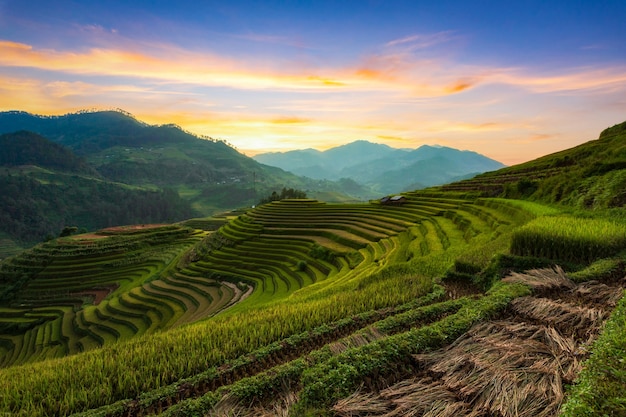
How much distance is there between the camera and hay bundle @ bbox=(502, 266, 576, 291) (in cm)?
716

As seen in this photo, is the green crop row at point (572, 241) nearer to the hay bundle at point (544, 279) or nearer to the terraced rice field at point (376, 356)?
the terraced rice field at point (376, 356)

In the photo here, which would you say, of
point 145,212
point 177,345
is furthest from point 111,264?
point 145,212

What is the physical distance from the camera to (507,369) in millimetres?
4422

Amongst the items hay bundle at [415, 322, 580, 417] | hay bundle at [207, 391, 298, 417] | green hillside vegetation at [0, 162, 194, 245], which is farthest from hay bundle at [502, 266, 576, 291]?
green hillside vegetation at [0, 162, 194, 245]

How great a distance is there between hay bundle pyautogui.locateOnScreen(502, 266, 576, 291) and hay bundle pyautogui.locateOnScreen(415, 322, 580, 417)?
2256mm

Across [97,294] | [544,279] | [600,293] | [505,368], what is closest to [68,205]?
[97,294]

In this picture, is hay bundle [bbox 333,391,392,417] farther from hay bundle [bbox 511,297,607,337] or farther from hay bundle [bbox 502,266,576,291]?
hay bundle [bbox 502,266,576,291]

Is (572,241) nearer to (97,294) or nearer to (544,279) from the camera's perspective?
(544,279)

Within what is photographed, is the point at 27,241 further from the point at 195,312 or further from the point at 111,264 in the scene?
the point at 195,312

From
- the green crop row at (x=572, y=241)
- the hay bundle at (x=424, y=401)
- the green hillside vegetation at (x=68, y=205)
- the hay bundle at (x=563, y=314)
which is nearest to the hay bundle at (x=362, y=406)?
the hay bundle at (x=424, y=401)

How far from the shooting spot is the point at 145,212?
164m

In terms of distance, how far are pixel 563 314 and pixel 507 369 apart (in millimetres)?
A: 2441

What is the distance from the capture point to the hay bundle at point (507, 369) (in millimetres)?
3812

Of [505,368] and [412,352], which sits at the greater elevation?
[505,368]
